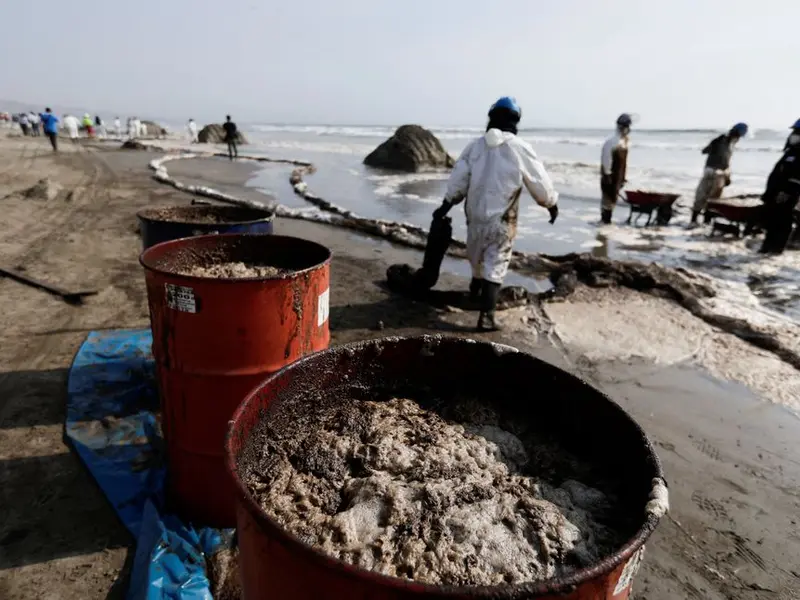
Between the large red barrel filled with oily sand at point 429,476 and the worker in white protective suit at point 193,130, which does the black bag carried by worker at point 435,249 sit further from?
the worker in white protective suit at point 193,130

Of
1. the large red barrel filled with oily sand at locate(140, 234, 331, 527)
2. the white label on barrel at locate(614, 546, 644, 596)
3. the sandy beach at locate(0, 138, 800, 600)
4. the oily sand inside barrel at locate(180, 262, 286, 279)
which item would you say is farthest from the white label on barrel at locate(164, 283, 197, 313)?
the white label on barrel at locate(614, 546, 644, 596)

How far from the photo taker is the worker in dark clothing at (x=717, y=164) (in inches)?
442

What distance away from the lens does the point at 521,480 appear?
4.94ft

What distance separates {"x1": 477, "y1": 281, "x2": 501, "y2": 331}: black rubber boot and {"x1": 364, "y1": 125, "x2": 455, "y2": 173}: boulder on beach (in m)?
16.3

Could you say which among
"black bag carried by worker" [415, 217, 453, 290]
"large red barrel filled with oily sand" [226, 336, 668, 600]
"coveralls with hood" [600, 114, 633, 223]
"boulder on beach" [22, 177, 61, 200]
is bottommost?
"boulder on beach" [22, 177, 61, 200]

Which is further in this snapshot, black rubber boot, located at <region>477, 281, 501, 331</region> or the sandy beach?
black rubber boot, located at <region>477, 281, 501, 331</region>

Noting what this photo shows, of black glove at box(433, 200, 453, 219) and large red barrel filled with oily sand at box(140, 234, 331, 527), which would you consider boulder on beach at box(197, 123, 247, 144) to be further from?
large red barrel filled with oily sand at box(140, 234, 331, 527)

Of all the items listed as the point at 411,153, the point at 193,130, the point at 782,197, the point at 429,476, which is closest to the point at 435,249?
the point at 429,476

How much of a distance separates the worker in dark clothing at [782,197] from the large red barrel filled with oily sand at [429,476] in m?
9.47

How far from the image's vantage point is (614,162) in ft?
36.0

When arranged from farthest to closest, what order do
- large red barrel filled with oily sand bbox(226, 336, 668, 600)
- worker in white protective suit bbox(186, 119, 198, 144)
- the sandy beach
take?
worker in white protective suit bbox(186, 119, 198, 144) < the sandy beach < large red barrel filled with oily sand bbox(226, 336, 668, 600)

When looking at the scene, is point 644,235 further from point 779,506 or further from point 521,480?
point 521,480

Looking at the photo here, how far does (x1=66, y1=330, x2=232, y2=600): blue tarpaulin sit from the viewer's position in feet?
7.74

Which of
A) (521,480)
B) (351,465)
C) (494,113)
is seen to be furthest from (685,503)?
(494,113)
